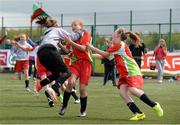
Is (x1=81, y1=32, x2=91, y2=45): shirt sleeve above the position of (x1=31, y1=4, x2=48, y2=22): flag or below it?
below

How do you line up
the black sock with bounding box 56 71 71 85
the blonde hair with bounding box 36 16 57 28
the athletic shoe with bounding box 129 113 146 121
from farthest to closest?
the blonde hair with bounding box 36 16 57 28, the black sock with bounding box 56 71 71 85, the athletic shoe with bounding box 129 113 146 121

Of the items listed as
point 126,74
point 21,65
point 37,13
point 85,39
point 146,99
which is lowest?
point 146,99

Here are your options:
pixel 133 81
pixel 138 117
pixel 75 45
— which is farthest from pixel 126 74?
pixel 75 45

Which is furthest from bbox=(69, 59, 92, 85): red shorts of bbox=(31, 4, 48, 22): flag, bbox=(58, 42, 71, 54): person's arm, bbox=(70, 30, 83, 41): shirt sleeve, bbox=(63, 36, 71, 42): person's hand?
bbox=(31, 4, 48, 22): flag

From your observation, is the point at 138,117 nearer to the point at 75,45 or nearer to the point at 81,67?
the point at 81,67

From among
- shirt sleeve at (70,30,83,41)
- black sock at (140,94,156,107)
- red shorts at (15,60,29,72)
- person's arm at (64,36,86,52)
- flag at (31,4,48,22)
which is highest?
flag at (31,4,48,22)

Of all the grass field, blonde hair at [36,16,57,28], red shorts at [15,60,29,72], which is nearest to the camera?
the grass field

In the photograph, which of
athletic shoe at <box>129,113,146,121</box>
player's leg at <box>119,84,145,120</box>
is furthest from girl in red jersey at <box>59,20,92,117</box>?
athletic shoe at <box>129,113,146,121</box>

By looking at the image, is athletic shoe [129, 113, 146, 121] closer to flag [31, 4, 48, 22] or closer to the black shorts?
the black shorts

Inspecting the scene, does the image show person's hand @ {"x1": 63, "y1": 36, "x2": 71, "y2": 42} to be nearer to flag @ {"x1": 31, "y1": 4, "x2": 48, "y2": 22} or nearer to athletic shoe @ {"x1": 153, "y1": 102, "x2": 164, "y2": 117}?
flag @ {"x1": 31, "y1": 4, "x2": 48, "y2": 22}

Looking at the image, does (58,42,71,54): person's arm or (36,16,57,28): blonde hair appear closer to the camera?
(58,42,71,54): person's arm

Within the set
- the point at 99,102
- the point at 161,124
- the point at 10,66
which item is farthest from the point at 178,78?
the point at 161,124

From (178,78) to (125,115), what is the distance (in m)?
18.5

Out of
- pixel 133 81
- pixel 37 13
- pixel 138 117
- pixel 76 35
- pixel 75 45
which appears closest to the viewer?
pixel 138 117
